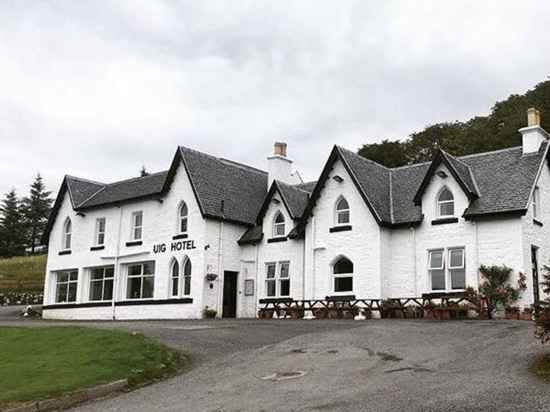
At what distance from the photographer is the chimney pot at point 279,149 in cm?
4062

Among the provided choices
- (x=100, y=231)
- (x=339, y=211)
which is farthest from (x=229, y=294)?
(x=100, y=231)

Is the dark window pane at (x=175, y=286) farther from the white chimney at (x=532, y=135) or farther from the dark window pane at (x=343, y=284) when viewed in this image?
the white chimney at (x=532, y=135)

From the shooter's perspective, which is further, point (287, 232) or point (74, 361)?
point (287, 232)

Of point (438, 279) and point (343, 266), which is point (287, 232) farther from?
point (438, 279)

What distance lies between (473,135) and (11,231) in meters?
61.4

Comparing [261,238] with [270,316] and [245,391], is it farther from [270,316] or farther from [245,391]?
[245,391]

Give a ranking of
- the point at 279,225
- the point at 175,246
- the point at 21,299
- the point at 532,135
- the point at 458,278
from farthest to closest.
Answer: the point at 21,299, the point at 175,246, the point at 279,225, the point at 532,135, the point at 458,278

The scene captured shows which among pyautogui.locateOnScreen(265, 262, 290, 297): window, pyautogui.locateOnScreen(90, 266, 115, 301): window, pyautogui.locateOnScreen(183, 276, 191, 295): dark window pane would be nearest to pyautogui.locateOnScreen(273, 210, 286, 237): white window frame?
pyautogui.locateOnScreen(265, 262, 290, 297): window

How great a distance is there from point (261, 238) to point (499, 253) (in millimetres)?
12585

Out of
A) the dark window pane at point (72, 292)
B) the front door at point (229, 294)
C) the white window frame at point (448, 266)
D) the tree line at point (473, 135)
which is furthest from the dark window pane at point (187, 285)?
the tree line at point (473, 135)

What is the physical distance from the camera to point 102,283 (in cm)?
4078

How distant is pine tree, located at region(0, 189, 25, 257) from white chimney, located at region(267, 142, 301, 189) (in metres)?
58.7

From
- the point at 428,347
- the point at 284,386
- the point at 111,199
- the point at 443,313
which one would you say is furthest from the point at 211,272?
the point at 284,386

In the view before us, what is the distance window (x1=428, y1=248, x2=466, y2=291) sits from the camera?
3003cm
